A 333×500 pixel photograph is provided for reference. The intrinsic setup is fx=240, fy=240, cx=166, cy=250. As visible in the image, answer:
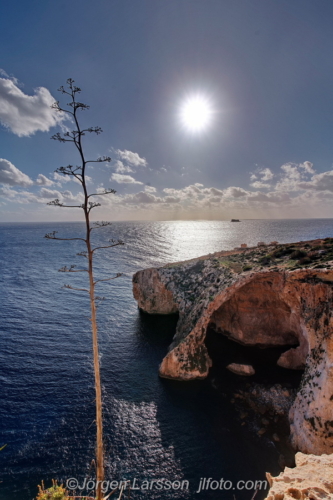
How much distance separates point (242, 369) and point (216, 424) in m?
8.44

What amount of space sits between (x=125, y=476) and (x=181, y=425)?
636cm

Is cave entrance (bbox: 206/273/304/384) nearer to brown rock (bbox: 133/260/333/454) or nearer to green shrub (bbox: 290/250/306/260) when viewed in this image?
brown rock (bbox: 133/260/333/454)

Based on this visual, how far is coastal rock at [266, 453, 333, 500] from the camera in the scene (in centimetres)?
994

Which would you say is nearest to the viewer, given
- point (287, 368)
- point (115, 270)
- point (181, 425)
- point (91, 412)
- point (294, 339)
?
point (181, 425)

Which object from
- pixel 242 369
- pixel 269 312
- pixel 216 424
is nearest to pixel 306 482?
pixel 216 424

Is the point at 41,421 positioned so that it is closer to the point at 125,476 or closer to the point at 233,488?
the point at 125,476

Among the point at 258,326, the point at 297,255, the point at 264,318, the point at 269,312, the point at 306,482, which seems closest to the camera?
the point at 306,482

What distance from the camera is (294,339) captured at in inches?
1396

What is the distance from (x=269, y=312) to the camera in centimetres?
Result: 3534

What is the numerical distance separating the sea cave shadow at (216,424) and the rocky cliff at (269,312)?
1.83 meters

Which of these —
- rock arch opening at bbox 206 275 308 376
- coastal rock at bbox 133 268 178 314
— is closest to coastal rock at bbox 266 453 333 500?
rock arch opening at bbox 206 275 308 376

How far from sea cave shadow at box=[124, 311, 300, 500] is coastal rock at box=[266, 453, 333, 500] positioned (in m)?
7.49

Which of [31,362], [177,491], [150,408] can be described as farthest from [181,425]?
[31,362]

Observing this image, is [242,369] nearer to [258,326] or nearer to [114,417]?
[258,326]
